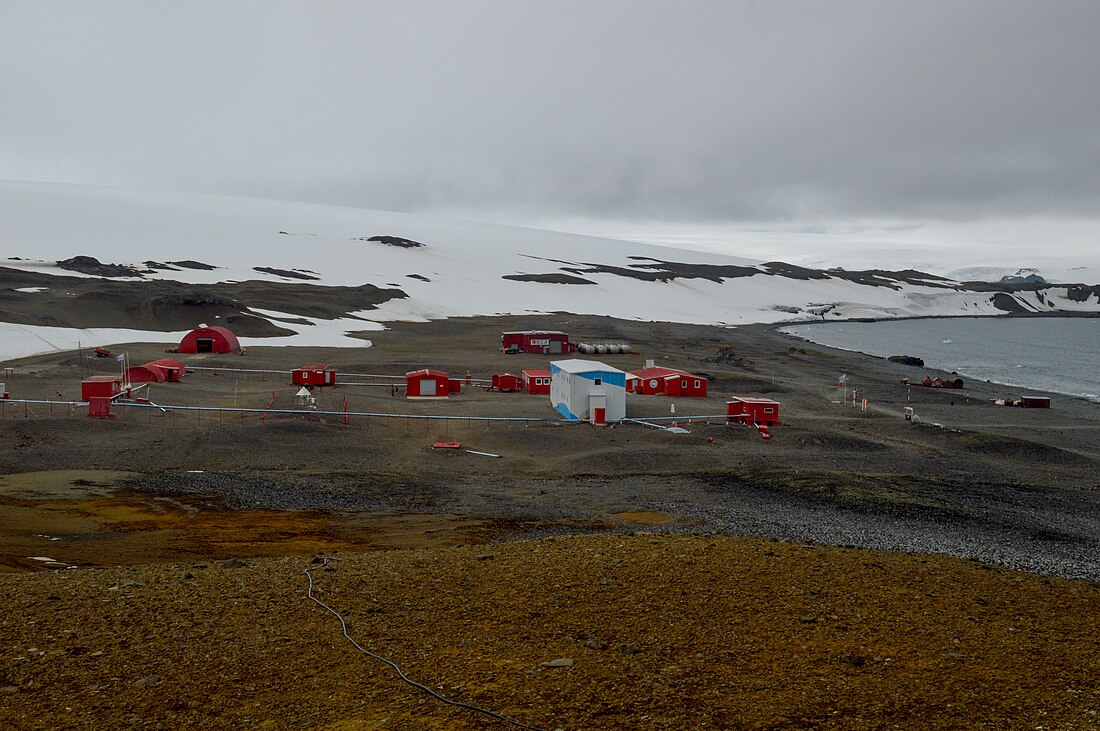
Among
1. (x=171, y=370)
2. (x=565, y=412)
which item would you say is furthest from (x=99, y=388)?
(x=565, y=412)

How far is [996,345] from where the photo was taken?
327 feet

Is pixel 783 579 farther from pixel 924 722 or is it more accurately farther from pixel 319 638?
pixel 319 638

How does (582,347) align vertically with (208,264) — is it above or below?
below

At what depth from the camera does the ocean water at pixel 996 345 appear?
64.8 metres

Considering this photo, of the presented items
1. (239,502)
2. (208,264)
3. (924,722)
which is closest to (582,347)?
(239,502)

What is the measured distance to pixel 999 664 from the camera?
26.1 feet

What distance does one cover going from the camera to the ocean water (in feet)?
213

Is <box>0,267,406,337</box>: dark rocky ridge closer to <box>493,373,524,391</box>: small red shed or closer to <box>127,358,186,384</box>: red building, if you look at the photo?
<box>127,358,186,384</box>: red building

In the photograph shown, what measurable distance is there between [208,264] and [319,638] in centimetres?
11512

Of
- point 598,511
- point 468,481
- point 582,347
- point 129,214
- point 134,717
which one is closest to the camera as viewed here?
point 134,717

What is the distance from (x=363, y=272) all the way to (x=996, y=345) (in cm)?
8542

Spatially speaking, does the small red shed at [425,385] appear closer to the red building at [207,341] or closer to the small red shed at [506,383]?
the small red shed at [506,383]

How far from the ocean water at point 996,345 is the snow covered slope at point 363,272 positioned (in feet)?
44.9

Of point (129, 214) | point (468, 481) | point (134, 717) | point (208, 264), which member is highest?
point (129, 214)
